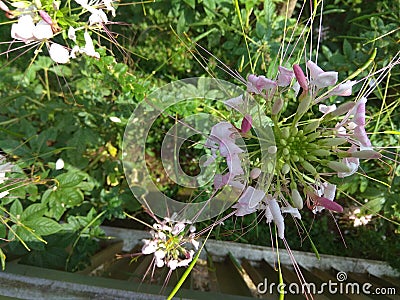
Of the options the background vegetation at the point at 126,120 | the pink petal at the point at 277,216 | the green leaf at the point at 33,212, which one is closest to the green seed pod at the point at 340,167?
the pink petal at the point at 277,216

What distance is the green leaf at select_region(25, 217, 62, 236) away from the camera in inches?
40.9

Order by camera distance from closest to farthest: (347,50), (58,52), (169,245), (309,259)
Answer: (58,52)
(169,245)
(347,50)
(309,259)

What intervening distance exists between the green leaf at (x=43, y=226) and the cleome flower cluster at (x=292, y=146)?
62cm

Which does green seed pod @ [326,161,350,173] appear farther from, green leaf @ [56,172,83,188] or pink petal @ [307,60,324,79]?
green leaf @ [56,172,83,188]

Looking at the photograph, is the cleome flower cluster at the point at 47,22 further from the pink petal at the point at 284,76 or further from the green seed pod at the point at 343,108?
the green seed pod at the point at 343,108

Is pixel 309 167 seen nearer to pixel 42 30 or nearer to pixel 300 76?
pixel 300 76

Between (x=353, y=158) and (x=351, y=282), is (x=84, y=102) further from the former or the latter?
(x=351, y=282)

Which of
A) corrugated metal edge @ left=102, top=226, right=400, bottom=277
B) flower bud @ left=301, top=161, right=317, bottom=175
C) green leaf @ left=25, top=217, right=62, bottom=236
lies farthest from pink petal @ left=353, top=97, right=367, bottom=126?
corrugated metal edge @ left=102, top=226, right=400, bottom=277

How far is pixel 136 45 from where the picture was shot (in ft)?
6.11

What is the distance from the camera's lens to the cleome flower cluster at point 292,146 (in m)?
0.59

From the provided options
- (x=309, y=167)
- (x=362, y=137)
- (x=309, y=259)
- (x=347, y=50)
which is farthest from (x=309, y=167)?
(x=309, y=259)
